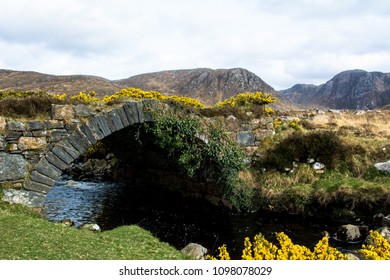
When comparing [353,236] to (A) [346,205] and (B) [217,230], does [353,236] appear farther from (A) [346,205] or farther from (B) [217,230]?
(B) [217,230]

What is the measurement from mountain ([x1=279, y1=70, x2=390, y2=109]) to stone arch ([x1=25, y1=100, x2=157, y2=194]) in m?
80.7

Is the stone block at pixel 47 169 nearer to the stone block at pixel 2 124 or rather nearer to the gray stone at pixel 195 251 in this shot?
the stone block at pixel 2 124

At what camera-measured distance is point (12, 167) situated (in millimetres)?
10797

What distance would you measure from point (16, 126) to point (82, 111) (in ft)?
6.77

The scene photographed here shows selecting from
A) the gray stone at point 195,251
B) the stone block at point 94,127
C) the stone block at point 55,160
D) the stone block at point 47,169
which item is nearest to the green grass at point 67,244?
the gray stone at point 195,251

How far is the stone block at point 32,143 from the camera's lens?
10.9m

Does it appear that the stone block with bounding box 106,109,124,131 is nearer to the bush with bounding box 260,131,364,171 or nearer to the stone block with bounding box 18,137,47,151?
the stone block with bounding box 18,137,47,151

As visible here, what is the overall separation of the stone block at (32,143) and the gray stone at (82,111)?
137cm

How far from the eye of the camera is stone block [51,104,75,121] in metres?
11.5

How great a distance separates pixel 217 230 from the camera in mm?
13375

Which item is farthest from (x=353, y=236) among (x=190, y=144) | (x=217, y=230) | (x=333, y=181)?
(x=190, y=144)

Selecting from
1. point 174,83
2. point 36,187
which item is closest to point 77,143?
point 36,187

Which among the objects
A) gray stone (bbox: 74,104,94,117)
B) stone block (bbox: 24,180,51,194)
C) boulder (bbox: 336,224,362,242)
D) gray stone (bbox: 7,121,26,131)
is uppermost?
gray stone (bbox: 74,104,94,117)

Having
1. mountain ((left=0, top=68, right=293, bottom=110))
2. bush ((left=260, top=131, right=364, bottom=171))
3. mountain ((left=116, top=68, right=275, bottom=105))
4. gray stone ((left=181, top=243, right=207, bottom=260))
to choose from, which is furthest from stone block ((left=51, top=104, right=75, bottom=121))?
mountain ((left=116, top=68, right=275, bottom=105))
